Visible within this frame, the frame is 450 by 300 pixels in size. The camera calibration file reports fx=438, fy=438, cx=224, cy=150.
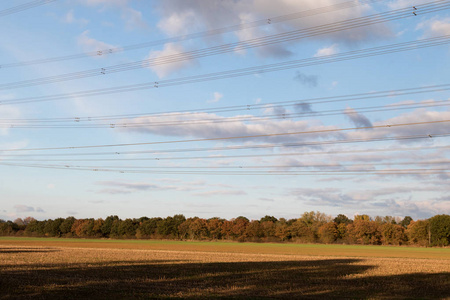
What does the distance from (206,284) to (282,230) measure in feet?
458

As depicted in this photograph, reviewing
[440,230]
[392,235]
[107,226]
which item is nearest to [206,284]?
[440,230]

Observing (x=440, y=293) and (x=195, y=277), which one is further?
(x=195, y=277)

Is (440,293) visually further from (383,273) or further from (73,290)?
(73,290)

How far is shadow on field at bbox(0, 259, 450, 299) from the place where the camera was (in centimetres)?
2378

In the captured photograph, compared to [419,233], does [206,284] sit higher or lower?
lower

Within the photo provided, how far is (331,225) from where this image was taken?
16112 cm

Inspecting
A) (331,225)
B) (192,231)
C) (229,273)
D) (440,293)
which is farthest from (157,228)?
(440,293)

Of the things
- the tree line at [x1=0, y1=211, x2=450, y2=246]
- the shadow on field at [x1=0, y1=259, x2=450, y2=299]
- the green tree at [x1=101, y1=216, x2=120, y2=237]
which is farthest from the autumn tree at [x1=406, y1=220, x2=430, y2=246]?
the green tree at [x1=101, y1=216, x2=120, y2=237]

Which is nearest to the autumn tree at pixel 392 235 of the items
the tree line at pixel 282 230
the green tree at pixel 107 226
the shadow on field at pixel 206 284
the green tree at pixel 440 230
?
the tree line at pixel 282 230

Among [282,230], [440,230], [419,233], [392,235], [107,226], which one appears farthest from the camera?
[107,226]

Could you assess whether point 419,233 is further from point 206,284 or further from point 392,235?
point 206,284

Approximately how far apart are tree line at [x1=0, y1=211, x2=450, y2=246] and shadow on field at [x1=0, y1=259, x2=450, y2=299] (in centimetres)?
11766

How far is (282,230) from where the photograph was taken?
164 m

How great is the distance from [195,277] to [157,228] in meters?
152
